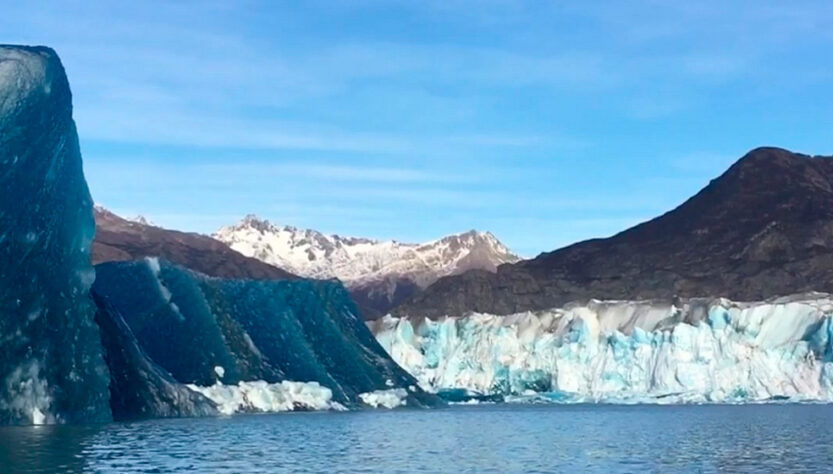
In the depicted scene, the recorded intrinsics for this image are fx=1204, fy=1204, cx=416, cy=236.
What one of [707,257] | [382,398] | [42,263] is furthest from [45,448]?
[707,257]

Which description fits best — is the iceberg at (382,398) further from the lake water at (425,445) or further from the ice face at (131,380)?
the ice face at (131,380)

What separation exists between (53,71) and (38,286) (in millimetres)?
9527

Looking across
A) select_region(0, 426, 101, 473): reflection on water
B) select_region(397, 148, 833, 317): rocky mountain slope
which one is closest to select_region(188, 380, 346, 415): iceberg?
select_region(0, 426, 101, 473): reflection on water

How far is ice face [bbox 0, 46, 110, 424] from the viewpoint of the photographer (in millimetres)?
46594

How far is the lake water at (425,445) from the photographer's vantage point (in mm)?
32469

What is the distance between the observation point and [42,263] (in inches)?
1919

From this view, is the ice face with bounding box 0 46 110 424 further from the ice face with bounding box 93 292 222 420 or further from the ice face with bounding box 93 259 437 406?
the ice face with bounding box 93 259 437 406

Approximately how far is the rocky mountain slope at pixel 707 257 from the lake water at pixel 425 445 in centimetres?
5691

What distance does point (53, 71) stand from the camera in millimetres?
51062

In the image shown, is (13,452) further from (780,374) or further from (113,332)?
(780,374)

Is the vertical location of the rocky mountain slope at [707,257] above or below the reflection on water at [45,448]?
above

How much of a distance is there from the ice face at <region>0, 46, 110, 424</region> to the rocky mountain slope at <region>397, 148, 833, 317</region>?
72.3 m

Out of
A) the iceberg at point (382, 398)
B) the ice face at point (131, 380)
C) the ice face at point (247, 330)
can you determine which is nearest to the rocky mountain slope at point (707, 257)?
the ice face at point (247, 330)

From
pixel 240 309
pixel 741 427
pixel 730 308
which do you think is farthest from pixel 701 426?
pixel 730 308
